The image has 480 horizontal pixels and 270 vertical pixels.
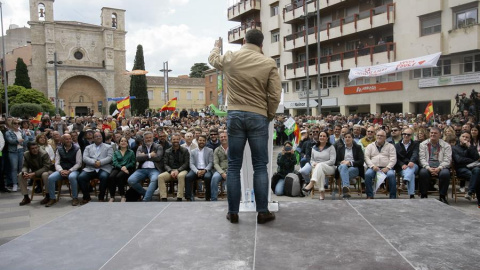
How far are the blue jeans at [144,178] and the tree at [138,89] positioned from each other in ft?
172

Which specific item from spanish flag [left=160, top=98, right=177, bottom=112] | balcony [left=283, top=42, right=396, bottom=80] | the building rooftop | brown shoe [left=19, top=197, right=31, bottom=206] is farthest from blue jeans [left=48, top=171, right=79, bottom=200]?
the building rooftop

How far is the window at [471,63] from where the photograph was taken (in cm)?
2329

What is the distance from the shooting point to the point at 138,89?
60.2 m

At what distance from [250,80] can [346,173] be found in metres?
5.09

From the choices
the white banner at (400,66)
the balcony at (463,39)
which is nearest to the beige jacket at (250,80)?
the white banner at (400,66)

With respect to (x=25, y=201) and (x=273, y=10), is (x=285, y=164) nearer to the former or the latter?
(x=25, y=201)

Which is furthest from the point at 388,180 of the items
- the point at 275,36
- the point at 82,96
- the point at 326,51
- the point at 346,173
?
the point at 82,96

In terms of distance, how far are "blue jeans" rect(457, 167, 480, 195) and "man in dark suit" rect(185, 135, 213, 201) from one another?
5.43 metres

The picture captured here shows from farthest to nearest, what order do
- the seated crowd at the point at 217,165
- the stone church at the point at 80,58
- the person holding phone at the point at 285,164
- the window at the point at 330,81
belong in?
the stone church at the point at 80,58 → the window at the point at 330,81 → the person holding phone at the point at 285,164 → the seated crowd at the point at 217,165

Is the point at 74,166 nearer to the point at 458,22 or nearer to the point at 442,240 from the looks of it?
the point at 442,240

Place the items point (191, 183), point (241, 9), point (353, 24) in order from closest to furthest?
1. point (191, 183)
2. point (353, 24)
3. point (241, 9)

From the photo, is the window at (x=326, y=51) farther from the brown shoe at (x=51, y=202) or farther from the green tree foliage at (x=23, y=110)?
the brown shoe at (x=51, y=202)

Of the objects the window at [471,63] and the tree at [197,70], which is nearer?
the window at [471,63]

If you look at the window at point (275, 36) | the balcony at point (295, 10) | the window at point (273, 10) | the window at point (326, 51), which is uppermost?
the window at point (273, 10)
